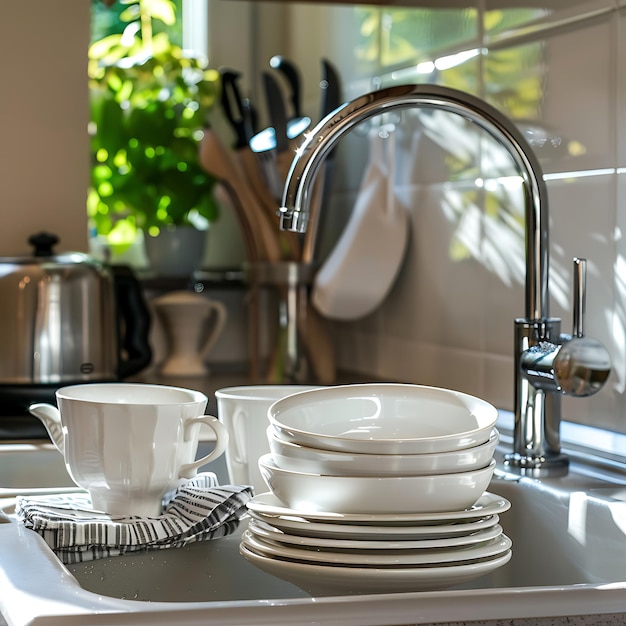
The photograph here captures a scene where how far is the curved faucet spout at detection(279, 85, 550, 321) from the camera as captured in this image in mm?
867

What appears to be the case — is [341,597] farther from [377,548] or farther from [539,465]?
[539,465]

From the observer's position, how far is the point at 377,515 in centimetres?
68

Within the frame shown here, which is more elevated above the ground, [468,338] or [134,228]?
[134,228]

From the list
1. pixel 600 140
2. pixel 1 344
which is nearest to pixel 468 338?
pixel 600 140

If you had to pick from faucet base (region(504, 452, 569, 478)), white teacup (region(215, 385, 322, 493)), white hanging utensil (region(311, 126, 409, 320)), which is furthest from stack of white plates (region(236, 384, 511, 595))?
white hanging utensil (region(311, 126, 409, 320))

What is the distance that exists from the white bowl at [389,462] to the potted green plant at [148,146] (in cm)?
101

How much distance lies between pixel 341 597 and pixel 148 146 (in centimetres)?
118

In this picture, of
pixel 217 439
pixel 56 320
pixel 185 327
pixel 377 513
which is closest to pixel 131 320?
pixel 56 320

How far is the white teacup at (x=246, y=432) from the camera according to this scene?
0.87 m

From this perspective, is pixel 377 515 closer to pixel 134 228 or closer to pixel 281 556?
pixel 281 556

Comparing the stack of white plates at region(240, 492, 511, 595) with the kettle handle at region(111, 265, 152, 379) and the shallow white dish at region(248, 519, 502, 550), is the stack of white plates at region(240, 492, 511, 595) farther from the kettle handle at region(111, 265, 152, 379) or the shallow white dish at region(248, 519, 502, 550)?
the kettle handle at region(111, 265, 152, 379)

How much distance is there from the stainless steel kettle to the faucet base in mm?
538

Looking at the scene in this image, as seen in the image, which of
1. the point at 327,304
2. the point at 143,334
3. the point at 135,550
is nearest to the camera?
the point at 135,550

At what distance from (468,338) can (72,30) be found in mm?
679
